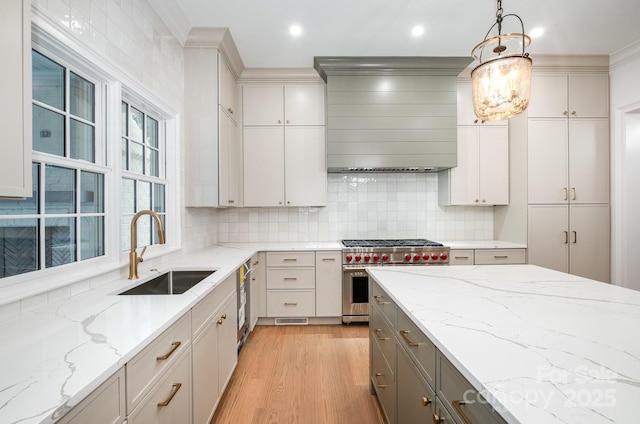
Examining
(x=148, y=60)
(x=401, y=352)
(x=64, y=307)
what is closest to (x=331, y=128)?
(x=148, y=60)

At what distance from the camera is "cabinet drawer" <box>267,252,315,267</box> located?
10.2 ft

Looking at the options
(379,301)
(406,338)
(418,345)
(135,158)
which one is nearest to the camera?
(418,345)

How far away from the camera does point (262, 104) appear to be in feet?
10.9

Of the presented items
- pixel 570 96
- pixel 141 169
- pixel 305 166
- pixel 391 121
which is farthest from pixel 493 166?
pixel 141 169

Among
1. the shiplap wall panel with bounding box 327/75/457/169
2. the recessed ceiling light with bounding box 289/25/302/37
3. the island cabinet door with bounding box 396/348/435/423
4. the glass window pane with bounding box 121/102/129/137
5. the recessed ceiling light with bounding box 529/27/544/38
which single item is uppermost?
the recessed ceiling light with bounding box 529/27/544/38

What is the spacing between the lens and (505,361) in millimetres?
734

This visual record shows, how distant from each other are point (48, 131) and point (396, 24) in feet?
8.58

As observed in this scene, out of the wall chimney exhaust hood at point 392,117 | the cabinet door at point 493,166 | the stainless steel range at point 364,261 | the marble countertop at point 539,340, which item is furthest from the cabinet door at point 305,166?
the marble countertop at point 539,340

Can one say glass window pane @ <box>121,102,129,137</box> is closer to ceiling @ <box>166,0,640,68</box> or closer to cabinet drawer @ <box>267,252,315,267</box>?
ceiling @ <box>166,0,640,68</box>

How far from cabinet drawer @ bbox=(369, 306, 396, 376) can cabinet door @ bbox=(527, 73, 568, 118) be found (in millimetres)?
2893

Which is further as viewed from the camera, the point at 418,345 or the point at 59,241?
the point at 59,241

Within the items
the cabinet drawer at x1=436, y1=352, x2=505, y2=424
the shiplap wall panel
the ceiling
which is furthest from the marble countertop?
the ceiling

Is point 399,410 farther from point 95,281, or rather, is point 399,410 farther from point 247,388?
point 95,281

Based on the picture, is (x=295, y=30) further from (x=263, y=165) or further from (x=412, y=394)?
(x=412, y=394)
